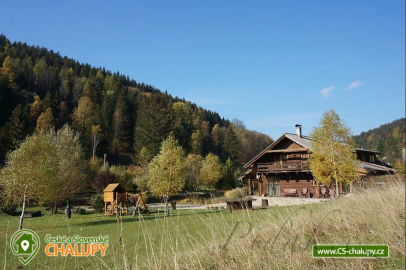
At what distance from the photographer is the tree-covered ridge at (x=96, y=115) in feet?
205

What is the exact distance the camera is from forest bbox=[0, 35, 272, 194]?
6009 centimetres

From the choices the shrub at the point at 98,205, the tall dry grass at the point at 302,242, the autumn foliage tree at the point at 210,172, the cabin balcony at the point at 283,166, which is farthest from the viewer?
the autumn foliage tree at the point at 210,172

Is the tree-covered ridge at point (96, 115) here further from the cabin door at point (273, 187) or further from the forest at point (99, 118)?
the cabin door at point (273, 187)

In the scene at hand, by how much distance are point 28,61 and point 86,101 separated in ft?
101

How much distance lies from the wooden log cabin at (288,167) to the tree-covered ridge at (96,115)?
2481 centimetres

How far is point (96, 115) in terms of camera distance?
240 ft

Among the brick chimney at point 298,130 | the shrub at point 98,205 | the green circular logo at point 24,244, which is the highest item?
the brick chimney at point 298,130

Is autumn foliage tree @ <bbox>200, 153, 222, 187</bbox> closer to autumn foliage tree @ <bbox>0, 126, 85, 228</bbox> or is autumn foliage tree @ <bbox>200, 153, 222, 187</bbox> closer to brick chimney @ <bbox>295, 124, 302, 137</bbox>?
brick chimney @ <bbox>295, 124, 302, 137</bbox>

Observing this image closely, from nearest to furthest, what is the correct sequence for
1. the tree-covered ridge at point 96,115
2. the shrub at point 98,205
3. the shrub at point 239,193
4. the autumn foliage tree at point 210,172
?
the shrub at point 239,193, the shrub at point 98,205, the autumn foliage tree at point 210,172, the tree-covered ridge at point 96,115

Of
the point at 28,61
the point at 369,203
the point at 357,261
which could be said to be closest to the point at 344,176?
the point at 369,203

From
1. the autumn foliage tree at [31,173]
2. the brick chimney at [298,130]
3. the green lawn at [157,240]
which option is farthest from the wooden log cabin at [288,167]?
the autumn foliage tree at [31,173]

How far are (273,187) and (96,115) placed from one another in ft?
175

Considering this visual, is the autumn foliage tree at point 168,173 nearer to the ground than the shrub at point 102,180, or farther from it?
farther from it

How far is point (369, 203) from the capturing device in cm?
530
